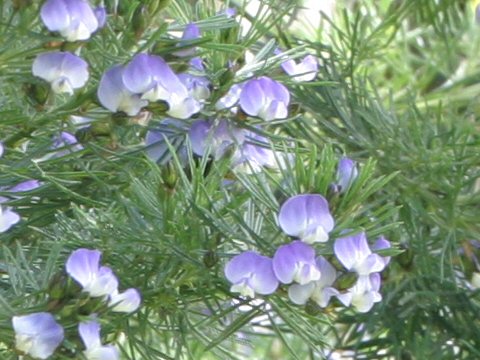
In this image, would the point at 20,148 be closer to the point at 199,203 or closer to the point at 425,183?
the point at 199,203

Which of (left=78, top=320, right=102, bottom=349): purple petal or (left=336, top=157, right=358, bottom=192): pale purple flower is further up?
(left=336, top=157, right=358, bottom=192): pale purple flower

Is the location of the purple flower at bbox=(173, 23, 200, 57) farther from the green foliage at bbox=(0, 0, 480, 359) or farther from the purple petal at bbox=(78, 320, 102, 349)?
the purple petal at bbox=(78, 320, 102, 349)

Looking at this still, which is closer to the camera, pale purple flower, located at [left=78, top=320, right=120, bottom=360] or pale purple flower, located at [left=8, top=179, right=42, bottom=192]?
pale purple flower, located at [left=78, top=320, right=120, bottom=360]

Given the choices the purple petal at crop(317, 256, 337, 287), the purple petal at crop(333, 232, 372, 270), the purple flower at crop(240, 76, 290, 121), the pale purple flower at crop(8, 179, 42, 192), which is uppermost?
the purple flower at crop(240, 76, 290, 121)

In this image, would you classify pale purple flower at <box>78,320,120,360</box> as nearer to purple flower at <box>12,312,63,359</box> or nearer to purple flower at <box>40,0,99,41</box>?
purple flower at <box>12,312,63,359</box>

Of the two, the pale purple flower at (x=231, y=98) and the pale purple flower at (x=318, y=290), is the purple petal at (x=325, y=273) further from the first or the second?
the pale purple flower at (x=231, y=98)

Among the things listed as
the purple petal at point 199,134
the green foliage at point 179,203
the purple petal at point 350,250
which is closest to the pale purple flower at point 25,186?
the green foliage at point 179,203

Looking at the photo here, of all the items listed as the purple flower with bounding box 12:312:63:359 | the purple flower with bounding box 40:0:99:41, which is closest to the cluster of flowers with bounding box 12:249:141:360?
→ the purple flower with bounding box 12:312:63:359

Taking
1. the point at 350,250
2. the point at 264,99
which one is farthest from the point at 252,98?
the point at 350,250
